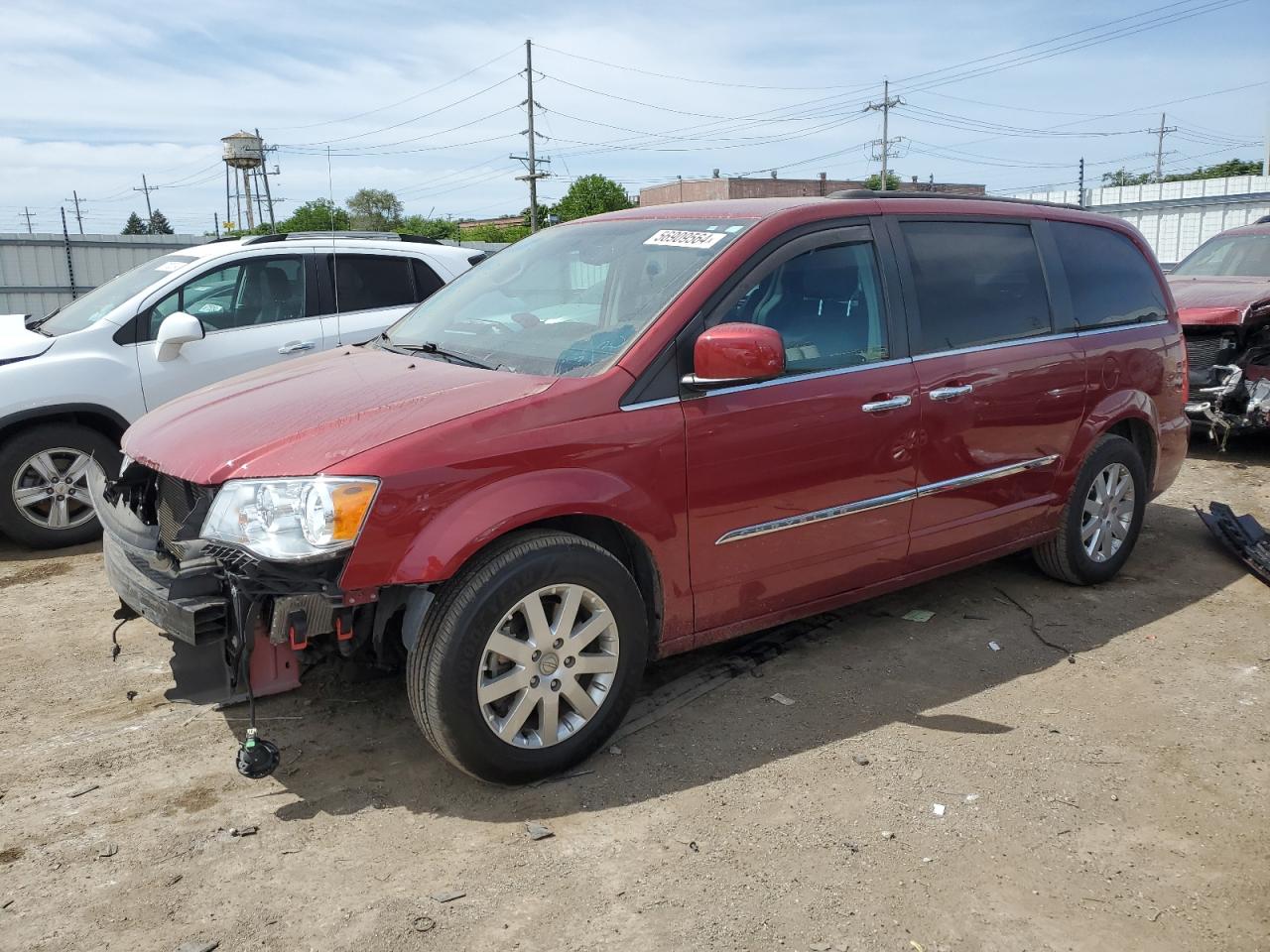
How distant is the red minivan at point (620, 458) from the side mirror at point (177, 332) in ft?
7.42

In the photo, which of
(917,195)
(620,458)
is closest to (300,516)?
(620,458)

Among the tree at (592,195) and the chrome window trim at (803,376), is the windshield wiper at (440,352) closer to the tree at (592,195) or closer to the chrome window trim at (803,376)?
the chrome window trim at (803,376)

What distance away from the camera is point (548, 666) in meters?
3.21

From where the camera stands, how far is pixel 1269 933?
2611mm

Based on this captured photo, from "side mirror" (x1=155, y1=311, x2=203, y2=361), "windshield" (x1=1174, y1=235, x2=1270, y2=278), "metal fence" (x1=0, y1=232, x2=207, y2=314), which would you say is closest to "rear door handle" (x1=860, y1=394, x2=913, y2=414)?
"side mirror" (x1=155, y1=311, x2=203, y2=361)

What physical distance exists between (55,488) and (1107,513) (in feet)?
19.7

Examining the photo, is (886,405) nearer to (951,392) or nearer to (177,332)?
(951,392)

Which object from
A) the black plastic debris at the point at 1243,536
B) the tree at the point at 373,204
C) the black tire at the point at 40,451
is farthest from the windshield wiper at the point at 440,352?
the tree at the point at 373,204

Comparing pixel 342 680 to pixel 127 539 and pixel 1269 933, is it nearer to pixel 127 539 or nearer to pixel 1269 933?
pixel 127 539

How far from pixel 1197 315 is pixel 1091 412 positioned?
4037 mm

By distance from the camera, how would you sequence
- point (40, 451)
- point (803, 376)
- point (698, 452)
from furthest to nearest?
point (40, 451)
point (803, 376)
point (698, 452)

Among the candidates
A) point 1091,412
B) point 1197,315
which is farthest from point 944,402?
point 1197,315

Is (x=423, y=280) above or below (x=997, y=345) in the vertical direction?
above

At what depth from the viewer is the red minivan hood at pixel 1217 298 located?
791 centimetres
